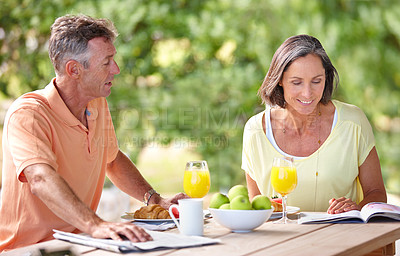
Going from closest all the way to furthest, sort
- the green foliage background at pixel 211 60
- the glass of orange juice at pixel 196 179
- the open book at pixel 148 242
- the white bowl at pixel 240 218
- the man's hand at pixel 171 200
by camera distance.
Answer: the open book at pixel 148 242 → the white bowl at pixel 240 218 → the glass of orange juice at pixel 196 179 → the man's hand at pixel 171 200 → the green foliage background at pixel 211 60

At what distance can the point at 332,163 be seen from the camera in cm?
239

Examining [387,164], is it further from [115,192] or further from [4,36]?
[4,36]

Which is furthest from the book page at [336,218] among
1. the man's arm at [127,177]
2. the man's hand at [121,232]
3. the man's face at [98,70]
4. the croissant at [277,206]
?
the man's face at [98,70]

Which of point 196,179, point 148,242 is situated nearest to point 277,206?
point 196,179

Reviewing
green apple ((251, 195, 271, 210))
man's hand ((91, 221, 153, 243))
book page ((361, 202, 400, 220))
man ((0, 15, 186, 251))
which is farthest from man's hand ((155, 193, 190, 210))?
book page ((361, 202, 400, 220))

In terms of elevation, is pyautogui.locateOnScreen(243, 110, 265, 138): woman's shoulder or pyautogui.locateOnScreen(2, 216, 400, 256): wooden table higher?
pyautogui.locateOnScreen(243, 110, 265, 138): woman's shoulder

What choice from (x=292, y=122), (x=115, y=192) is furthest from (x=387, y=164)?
(x=292, y=122)

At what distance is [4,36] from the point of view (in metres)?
5.71

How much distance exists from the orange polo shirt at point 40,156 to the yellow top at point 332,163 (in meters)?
0.72

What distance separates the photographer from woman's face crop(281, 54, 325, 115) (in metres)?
2.34

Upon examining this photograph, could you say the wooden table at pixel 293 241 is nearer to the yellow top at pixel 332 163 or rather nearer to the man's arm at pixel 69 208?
the man's arm at pixel 69 208

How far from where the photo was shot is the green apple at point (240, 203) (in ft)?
5.60

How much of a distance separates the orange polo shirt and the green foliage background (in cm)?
322

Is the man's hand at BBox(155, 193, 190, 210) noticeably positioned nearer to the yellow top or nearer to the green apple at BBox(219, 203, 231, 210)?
the green apple at BBox(219, 203, 231, 210)
